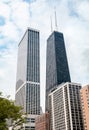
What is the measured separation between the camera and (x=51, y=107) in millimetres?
198000

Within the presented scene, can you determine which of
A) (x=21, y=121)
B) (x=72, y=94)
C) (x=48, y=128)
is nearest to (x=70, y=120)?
(x=72, y=94)

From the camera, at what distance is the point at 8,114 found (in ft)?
86.9

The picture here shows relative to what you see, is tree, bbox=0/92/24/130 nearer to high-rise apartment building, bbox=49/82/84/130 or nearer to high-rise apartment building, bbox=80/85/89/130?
high-rise apartment building, bbox=80/85/89/130

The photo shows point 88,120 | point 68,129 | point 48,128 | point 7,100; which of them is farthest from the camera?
point 48,128

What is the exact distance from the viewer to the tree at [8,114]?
25.9 metres

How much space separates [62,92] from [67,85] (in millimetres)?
7286

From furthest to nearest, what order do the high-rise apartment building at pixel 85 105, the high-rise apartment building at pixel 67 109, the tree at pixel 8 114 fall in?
1. the high-rise apartment building at pixel 67 109
2. the high-rise apartment building at pixel 85 105
3. the tree at pixel 8 114

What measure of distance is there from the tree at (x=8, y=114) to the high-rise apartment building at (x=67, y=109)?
5538 inches

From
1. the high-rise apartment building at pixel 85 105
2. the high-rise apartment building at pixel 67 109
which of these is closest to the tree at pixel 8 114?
the high-rise apartment building at pixel 85 105

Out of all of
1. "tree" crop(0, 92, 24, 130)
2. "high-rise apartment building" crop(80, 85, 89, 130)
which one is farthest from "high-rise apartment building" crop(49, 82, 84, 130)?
"tree" crop(0, 92, 24, 130)

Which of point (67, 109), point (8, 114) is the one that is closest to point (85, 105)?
point (67, 109)

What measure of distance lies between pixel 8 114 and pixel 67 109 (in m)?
149

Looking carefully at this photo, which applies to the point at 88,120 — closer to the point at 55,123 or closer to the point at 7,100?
the point at 55,123

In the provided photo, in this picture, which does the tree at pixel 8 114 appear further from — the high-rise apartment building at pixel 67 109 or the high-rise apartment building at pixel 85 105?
the high-rise apartment building at pixel 67 109
